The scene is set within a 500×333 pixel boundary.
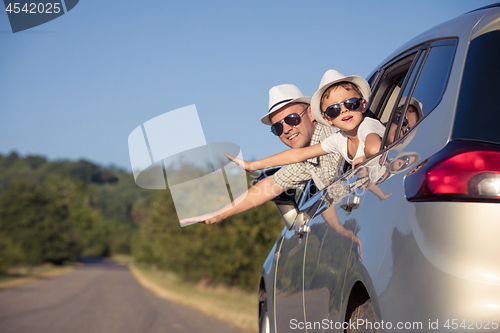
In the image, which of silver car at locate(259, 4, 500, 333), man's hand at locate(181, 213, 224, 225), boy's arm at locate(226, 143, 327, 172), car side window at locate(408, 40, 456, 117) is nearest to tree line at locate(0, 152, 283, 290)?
man's hand at locate(181, 213, 224, 225)

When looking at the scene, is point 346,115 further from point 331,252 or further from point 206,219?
point 206,219

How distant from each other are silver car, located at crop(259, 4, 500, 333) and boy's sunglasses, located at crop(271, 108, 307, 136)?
121 cm

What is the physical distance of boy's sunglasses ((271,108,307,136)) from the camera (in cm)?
354

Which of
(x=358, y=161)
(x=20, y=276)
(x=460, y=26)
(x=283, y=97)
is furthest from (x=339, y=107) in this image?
(x=20, y=276)

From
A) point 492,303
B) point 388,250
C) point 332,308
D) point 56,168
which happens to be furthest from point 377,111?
point 56,168

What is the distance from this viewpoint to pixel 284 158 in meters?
3.54

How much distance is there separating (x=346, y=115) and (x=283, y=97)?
0.82m

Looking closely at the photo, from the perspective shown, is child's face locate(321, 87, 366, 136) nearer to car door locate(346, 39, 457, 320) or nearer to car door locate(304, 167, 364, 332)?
car door locate(304, 167, 364, 332)

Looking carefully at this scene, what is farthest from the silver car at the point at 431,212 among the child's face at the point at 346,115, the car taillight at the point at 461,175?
the child's face at the point at 346,115

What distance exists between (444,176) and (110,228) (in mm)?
126438

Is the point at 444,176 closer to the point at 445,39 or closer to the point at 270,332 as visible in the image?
the point at 445,39

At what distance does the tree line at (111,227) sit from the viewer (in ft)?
97.7

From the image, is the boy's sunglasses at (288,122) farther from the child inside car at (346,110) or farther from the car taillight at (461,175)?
the car taillight at (461,175)

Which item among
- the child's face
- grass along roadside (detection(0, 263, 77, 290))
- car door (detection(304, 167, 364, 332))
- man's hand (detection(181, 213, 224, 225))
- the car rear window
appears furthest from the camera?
grass along roadside (detection(0, 263, 77, 290))
